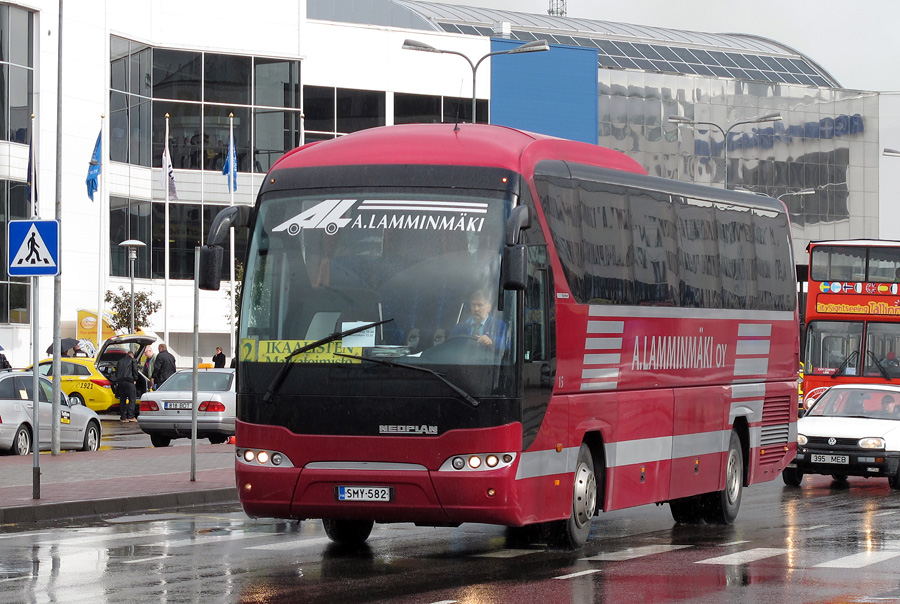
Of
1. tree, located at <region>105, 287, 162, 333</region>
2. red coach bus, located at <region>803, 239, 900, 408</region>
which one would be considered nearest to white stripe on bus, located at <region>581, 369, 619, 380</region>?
red coach bus, located at <region>803, 239, 900, 408</region>

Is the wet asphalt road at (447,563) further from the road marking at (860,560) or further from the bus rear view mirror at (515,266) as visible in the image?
the bus rear view mirror at (515,266)

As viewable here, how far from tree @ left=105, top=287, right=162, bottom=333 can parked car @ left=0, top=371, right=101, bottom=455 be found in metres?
29.8

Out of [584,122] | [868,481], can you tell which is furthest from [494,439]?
[584,122]

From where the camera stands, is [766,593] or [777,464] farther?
[777,464]

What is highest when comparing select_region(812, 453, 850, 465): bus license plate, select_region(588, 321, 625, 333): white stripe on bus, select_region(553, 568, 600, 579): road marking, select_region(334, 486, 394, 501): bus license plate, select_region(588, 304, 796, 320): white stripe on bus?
select_region(588, 304, 796, 320): white stripe on bus

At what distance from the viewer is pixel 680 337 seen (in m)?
14.7

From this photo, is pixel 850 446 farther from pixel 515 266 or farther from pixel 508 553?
pixel 515 266

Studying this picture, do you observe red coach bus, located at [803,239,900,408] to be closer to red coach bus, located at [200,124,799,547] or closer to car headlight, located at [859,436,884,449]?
car headlight, located at [859,436,884,449]

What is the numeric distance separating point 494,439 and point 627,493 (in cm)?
278

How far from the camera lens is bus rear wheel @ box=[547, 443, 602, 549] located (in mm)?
12680

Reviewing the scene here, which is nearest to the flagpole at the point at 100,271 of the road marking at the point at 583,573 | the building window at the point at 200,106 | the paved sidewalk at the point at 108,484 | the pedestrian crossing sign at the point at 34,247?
the building window at the point at 200,106

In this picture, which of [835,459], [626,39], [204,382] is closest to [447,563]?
[835,459]

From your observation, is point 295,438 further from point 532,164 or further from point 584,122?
point 584,122

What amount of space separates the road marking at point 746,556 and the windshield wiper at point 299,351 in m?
3.38
